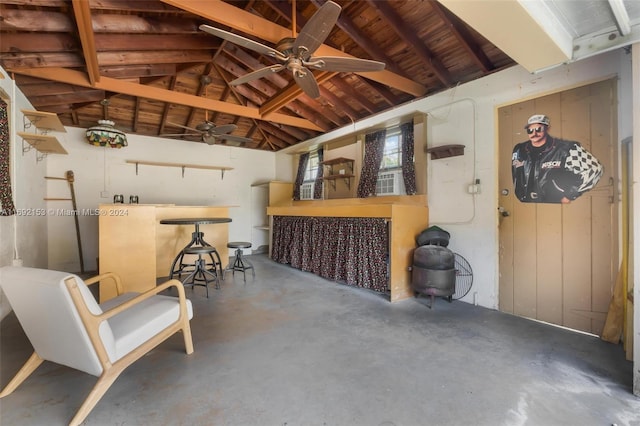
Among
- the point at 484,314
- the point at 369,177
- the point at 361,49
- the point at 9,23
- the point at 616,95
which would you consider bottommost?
the point at 484,314

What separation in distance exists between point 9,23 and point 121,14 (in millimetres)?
955

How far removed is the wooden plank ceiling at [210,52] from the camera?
9.18 feet

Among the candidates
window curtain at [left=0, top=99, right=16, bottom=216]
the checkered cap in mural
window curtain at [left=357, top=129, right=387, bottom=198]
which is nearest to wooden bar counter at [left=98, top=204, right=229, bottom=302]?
window curtain at [left=0, top=99, right=16, bottom=216]

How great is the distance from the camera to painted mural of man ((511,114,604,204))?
2.64m

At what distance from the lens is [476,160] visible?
345cm

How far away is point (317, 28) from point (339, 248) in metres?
3.10

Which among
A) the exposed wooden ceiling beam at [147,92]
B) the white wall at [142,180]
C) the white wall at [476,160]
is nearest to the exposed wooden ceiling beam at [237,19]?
the white wall at [476,160]

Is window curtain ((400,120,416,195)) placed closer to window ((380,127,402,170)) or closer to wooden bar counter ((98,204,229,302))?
window ((380,127,402,170))

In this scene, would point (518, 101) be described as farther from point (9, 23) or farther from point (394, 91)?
point (9, 23)

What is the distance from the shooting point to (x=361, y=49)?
3602mm

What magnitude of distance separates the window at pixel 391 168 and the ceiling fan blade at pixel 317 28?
257 cm

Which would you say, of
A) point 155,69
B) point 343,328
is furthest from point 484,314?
point 155,69

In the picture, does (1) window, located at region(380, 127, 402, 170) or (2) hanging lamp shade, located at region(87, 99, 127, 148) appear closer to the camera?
(1) window, located at region(380, 127, 402, 170)

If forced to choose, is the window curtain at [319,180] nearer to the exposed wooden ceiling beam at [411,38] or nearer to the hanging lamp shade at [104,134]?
the exposed wooden ceiling beam at [411,38]
